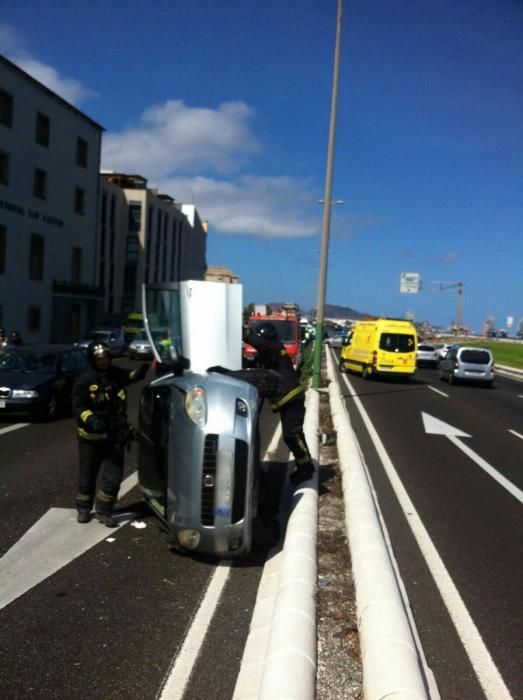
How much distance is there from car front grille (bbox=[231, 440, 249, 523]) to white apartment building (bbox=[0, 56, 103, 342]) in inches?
1313

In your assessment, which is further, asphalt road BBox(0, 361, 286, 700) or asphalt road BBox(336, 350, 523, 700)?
asphalt road BBox(336, 350, 523, 700)

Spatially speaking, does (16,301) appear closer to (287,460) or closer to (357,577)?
(287,460)

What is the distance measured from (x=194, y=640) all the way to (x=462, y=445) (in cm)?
867

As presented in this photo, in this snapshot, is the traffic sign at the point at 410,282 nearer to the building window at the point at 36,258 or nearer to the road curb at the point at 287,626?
the building window at the point at 36,258

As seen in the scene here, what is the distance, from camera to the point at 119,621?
4000mm

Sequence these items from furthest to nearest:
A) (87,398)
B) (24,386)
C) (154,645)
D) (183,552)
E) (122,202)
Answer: (122,202), (24,386), (87,398), (183,552), (154,645)

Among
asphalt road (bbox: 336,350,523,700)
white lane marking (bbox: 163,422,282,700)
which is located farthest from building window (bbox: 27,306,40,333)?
white lane marking (bbox: 163,422,282,700)

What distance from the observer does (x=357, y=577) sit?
179 inches

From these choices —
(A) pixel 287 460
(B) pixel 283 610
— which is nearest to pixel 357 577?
(B) pixel 283 610

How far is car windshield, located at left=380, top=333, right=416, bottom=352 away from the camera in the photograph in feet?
83.7

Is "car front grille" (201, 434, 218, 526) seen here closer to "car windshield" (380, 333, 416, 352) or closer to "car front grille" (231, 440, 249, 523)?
"car front grille" (231, 440, 249, 523)

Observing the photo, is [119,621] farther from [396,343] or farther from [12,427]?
[396,343]

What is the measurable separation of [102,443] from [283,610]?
2.61m

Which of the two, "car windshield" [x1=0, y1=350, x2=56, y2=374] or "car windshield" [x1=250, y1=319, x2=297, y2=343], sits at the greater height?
"car windshield" [x1=250, y1=319, x2=297, y2=343]
